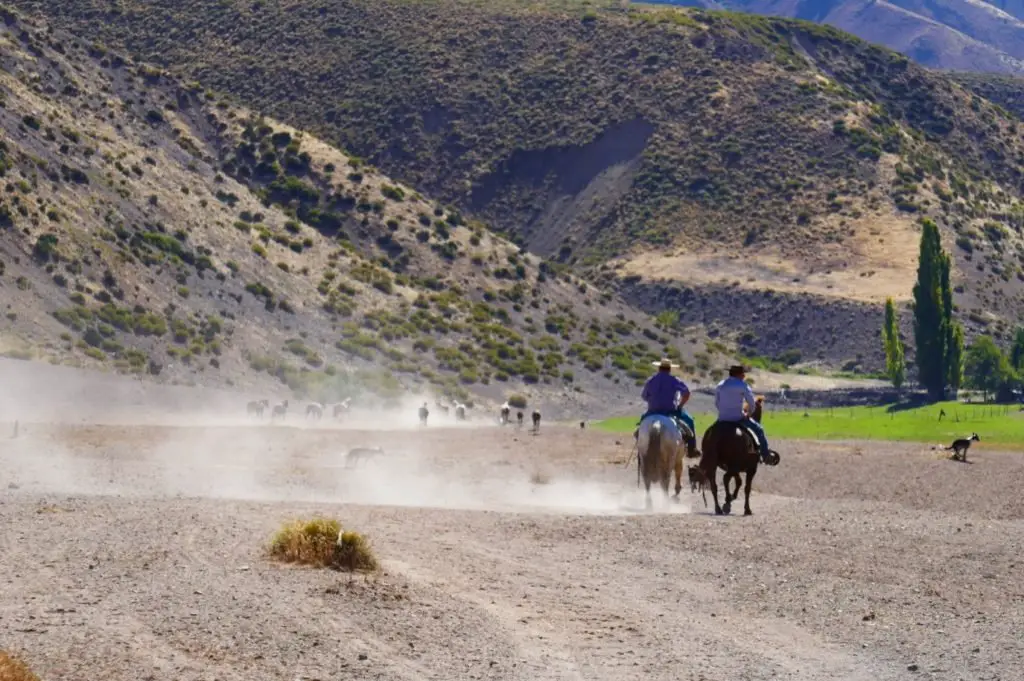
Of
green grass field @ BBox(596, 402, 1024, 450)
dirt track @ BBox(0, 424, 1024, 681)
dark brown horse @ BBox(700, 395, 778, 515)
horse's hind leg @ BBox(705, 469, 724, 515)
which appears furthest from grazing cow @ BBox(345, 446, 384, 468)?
green grass field @ BBox(596, 402, 1024, 450)

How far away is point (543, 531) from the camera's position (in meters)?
19.9

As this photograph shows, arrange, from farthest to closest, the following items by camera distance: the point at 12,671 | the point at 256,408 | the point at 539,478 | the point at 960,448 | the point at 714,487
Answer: the point at 256,408 → the point at 960,448 → the point at 539,478 → the point at 714,487 → the point at 12,671

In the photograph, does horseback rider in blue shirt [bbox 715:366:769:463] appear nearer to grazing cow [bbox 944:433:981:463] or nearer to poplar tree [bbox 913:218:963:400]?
grazing cow [bbox 944:433:981:463]

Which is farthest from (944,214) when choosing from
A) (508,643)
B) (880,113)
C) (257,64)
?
(508,643)

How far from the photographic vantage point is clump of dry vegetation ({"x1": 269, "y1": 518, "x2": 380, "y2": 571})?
15000 millimetres

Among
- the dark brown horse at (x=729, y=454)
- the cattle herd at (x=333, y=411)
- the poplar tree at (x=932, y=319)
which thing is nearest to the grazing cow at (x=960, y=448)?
the cattle herd at (x=333, y=411)

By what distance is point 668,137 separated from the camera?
131875 mm

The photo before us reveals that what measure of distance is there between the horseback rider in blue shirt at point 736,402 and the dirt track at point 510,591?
1.26m

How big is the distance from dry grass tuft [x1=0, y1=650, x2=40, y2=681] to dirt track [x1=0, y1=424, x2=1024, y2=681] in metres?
1.00

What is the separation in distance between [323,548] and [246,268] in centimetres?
6955

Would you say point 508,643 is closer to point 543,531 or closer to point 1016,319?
point 543,531

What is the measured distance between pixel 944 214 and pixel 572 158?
29.2m

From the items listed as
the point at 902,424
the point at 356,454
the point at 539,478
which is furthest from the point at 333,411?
the point at 539,478

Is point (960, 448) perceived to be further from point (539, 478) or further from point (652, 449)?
point (652, 449)
